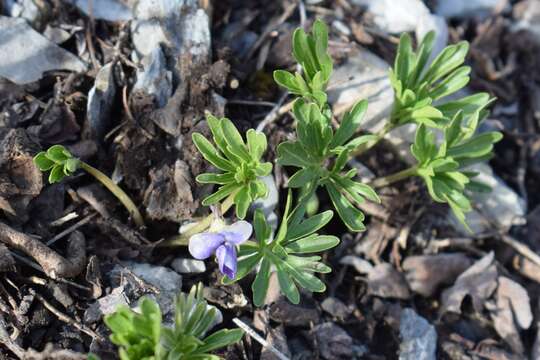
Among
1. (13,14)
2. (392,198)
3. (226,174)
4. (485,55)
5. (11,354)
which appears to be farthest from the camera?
(485,55)

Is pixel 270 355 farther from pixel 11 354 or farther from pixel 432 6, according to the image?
pixel 432 6

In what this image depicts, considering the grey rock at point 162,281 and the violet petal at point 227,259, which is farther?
the grey rock at point 162,281

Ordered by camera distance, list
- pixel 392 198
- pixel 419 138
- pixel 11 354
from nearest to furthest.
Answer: pixel 11 354 → pixel 419 138 → pixel 392 198

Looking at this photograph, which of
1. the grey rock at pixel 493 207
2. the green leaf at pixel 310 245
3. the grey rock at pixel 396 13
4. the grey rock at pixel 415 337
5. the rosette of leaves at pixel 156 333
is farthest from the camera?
the grey rock at pixel 396 13

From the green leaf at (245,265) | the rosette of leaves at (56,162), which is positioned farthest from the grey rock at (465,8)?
the rosette of leaves at (56,162)

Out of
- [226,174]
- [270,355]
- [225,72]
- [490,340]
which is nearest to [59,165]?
[226,174]

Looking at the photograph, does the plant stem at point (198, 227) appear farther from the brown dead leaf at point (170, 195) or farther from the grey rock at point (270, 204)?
the grey rock at point (270, 204)

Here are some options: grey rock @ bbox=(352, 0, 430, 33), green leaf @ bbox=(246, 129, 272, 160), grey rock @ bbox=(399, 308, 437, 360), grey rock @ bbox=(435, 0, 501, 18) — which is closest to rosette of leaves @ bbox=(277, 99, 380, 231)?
green leaf @ bbox=(246, 129, 272, 160)
